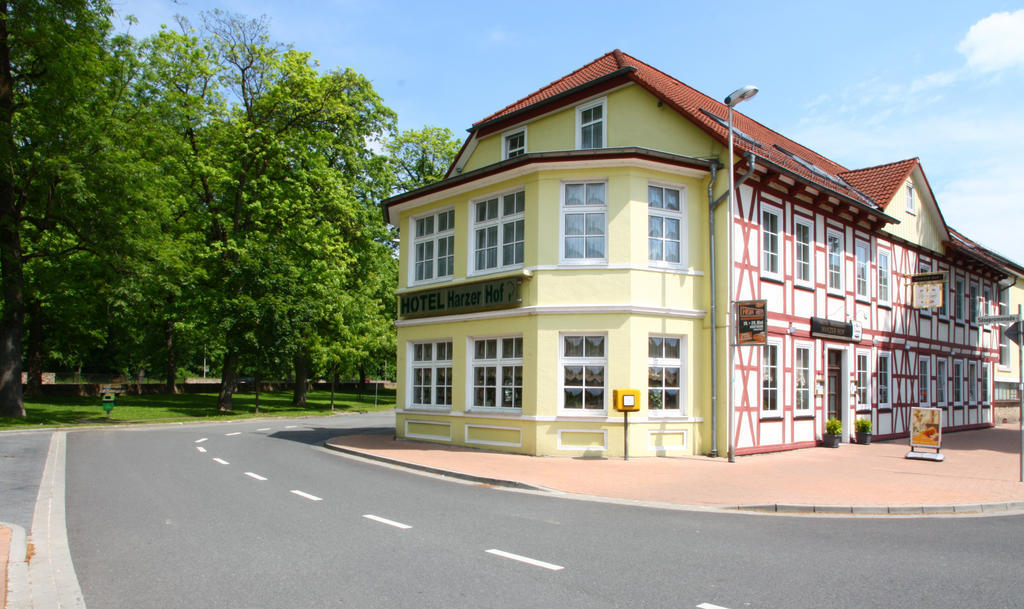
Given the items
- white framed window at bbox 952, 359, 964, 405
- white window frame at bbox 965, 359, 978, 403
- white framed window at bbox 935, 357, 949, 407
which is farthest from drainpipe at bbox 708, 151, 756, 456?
white window frame at bbox 965, 359, 978, 403

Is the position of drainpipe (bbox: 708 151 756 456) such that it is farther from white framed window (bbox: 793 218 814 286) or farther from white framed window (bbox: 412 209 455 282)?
white framed window (bbox: 412 209 455 282)

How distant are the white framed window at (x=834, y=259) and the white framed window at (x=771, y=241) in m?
2.77

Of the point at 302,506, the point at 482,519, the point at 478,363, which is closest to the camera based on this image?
the point at 482,519

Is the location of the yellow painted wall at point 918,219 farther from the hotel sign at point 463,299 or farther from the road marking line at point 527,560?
the road marking line at point 527,560

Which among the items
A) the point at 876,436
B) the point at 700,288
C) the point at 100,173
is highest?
the point at 100,173

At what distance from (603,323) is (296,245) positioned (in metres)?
19.3

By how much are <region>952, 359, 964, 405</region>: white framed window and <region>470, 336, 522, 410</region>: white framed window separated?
64.4ft

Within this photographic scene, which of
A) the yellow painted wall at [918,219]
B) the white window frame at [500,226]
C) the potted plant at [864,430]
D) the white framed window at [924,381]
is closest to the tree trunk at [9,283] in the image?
the white window frame at [500,226]

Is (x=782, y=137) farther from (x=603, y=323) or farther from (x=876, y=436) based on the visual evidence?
(x=603, y=323)

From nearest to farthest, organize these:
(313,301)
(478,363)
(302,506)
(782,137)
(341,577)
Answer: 1. (341,577)
2. (302,506)
3. (478,363)
4. (782,137)
5. (313,301)

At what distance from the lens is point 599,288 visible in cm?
1552

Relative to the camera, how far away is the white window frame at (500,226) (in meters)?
16.5

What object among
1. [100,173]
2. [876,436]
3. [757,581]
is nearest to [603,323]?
[757,581]

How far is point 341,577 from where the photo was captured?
19.1ft
